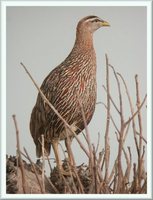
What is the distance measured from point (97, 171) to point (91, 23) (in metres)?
0.87

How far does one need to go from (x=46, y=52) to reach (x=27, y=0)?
0.23 metres

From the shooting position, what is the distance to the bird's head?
168cm

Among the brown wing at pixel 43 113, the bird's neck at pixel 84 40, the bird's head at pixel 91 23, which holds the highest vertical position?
the bird's head at pixel 91 23

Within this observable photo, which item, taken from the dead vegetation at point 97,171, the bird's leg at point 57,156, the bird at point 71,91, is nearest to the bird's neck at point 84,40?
the bird at point 71,91

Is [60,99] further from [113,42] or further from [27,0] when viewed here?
[27,0]

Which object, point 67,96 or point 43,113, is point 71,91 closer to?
point 67,96

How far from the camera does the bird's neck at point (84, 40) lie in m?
1.71

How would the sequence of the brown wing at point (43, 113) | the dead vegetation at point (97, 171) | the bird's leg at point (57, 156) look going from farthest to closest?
1. the brown wing at point (43, 113)
2. the bird's leg at point (57, 156)
3. the dead vegetation at point (97, 171)

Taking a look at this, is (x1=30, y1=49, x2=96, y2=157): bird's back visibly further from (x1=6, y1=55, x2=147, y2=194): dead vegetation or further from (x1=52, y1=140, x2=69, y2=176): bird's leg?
(x1=6, y1=55, x2=147, y2=194): dead vegetation

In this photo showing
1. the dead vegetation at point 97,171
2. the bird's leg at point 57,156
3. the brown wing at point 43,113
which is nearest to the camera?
the dead vegetation at point 97,171

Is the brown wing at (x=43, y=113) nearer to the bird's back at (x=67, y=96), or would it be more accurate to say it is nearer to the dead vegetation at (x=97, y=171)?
the bird's back at (x=67, y=96)

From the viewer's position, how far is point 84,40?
1.71 metres

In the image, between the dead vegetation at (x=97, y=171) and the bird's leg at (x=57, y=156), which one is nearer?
the dead vegetation at (x=97, y=171)

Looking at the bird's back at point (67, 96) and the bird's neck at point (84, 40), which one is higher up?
the bird's neck at point (84, 40)
